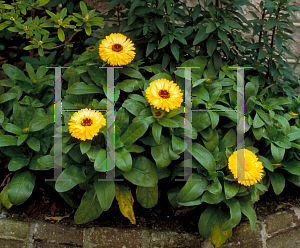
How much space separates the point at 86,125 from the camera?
4.40ft

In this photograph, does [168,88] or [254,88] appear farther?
[254,88]

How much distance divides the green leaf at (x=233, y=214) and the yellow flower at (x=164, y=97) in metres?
0.63

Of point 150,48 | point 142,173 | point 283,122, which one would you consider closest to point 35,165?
point 142,173

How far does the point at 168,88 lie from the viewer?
4.91 feet

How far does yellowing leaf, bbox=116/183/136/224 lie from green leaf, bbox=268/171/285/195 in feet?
3.02

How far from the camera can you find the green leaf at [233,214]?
1.42 metres

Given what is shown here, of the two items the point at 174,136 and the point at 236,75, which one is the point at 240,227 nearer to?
the point at 174,136

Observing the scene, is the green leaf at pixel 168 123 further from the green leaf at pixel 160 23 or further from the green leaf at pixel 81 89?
the green leaf at pixel 160 23

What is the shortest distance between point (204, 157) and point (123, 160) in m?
0.47

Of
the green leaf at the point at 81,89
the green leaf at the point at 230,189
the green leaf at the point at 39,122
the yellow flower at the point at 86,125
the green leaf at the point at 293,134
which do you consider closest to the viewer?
the yellow flower at the point at 86,125

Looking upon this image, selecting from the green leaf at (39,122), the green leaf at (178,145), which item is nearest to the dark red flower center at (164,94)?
the green leaf at (178,145)

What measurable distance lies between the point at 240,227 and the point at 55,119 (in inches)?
A: 51.5

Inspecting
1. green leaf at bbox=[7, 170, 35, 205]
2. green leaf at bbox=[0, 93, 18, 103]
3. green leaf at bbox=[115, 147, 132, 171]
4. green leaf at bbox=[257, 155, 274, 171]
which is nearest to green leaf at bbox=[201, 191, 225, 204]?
green leaf at bbox=[257, 155, 274, 171]

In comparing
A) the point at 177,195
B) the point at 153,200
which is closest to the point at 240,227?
the point at 177,195
